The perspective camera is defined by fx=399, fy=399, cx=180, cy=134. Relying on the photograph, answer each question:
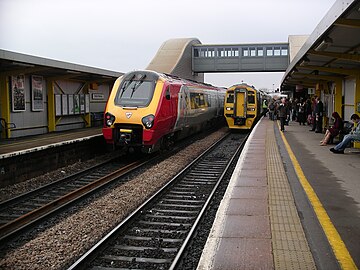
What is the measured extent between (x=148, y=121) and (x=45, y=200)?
4096 mm

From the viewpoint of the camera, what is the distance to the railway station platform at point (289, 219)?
12.9 ft

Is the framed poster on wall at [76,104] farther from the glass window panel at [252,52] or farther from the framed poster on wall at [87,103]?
the glass window panel at [252,52]

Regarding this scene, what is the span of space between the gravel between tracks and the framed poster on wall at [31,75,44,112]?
25.0ft

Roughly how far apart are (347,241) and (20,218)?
4.90 meters

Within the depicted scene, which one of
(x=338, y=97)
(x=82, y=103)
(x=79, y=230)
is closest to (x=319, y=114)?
(x=338, y=97)

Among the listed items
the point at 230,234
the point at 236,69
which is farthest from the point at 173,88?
the point at 236,69

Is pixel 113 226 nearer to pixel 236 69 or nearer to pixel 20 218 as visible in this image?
pixel 20 218

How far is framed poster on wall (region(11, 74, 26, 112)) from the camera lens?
14059 mm

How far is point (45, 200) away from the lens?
25.9 feet

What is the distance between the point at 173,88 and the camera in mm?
12891

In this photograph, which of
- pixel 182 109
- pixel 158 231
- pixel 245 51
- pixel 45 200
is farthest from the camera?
pixel 245 51

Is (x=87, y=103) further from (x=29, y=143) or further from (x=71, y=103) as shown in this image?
(x=29, y=143)

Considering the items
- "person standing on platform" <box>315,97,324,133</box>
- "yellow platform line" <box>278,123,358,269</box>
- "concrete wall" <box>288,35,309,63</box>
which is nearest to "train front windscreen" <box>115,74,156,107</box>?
"yellow platform line" <box>278,123,358,269</box>

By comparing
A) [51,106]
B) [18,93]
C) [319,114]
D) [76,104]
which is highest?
[18,93]
